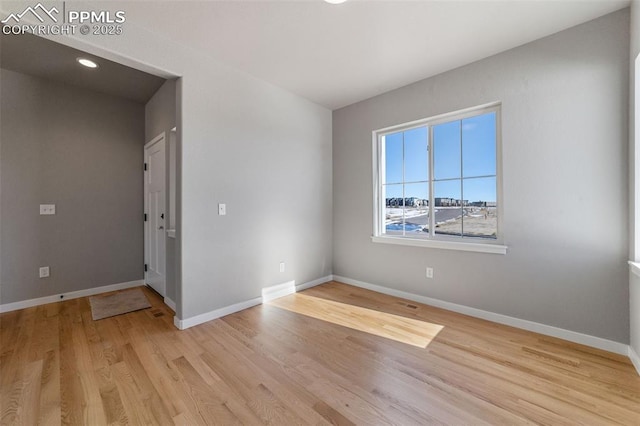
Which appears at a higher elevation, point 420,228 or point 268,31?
point 268,31

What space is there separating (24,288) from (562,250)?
563 centimetres

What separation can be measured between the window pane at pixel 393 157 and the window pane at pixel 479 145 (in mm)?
786

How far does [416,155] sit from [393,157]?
339 millimetres

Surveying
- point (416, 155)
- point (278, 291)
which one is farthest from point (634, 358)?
point (278, 291)

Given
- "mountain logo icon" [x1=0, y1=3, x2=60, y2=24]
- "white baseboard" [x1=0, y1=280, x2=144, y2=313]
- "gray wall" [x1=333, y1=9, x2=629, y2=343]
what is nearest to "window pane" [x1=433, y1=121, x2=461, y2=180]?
"gray wall" [x1=333, y1=9, x2=629, y2=343]

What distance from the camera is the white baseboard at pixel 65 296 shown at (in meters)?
2.96

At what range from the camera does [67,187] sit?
11.0 feet

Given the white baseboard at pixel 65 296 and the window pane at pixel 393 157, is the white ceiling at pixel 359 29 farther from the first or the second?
the white baseboard at pixel 65 296

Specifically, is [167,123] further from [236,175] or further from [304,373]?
[304,373]

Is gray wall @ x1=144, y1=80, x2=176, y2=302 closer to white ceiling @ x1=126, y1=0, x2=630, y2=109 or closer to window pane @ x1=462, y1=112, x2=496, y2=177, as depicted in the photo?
white ceiling @ x1=126, y1=0, x2=630, y2=109

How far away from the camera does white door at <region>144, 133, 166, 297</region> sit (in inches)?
134

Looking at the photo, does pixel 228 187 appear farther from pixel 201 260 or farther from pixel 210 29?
pixel 210 29

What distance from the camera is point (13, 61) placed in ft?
9.07

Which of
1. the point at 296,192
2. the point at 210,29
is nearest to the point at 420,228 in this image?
the point at 296,192
